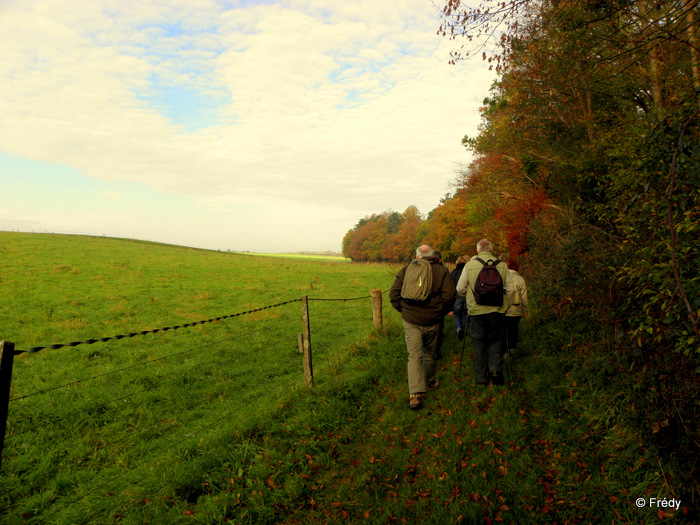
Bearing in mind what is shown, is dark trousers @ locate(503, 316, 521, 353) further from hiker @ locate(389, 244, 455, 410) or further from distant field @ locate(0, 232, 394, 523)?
distant field @ locate(0, 232, 394, 523)

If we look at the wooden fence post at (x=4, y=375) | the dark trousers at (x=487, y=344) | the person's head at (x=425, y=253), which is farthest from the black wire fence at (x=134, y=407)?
the dark trousers at (x=487, y=344)

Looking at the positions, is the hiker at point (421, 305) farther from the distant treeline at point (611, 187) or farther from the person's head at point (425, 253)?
the distant treeline at point (611, 187)

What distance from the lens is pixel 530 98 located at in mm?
13562

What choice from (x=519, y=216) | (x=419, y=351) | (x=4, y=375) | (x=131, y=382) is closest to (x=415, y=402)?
(x=419, y=351)

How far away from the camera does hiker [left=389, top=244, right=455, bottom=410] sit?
577cm

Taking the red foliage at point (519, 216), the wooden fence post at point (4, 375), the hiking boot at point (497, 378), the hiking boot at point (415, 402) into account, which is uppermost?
the red foliage at point (519, 216)

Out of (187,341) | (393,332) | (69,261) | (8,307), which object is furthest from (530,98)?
(69,261)

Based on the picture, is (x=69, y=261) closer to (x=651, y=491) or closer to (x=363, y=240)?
(x=651, y=491)

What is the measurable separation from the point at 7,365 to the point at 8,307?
55.1ft

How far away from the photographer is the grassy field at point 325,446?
3.62 meters

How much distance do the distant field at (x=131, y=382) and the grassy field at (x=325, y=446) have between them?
36mm

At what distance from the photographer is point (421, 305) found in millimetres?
5805

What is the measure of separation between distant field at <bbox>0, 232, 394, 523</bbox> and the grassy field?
4 centimetres

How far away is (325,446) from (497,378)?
116 inches
